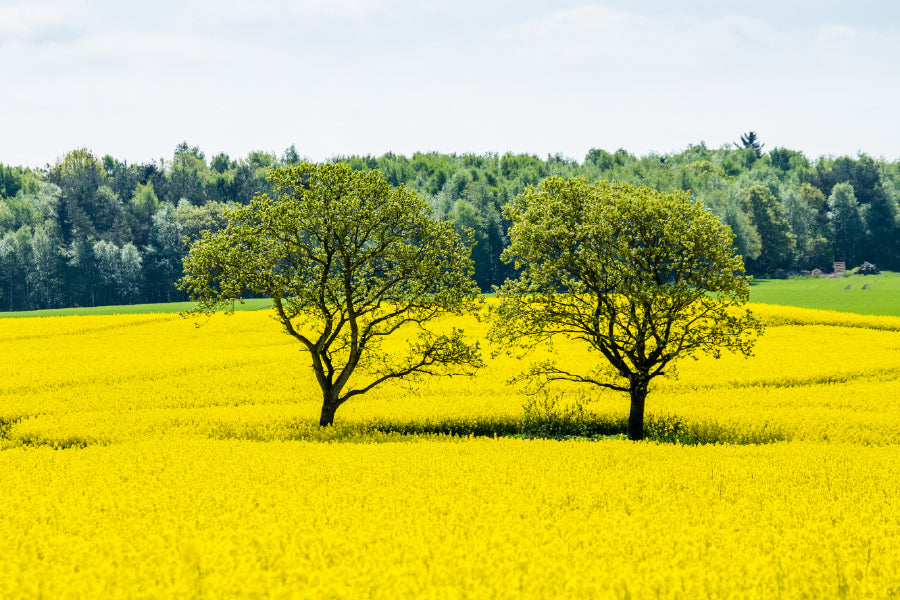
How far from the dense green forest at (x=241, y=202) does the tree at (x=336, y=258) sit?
203 feet

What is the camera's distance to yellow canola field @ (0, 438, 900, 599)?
745 centimetres

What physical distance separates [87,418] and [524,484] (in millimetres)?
18134

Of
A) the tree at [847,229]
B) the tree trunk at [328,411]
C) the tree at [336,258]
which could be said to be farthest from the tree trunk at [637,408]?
the tree at [847,229]

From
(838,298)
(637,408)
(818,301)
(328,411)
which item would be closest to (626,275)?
(637,408)

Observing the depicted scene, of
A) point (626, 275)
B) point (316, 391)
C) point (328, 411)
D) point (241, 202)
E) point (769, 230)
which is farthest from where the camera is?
point (241, 202)

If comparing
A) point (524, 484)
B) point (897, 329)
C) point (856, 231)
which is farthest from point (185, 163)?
point (524, 484)

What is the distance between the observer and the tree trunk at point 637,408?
2267 centimetres

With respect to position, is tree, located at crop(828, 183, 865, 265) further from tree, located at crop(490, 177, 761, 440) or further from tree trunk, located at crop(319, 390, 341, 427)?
tree trunk, located at crop(319, 390, 341, 427)

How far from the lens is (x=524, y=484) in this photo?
1297 cm

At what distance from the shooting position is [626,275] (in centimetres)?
Answer: 2262

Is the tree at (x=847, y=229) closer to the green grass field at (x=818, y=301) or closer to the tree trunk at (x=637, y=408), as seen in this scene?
the green grass field at (x=818, y=301)

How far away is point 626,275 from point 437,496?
1320 centimetres

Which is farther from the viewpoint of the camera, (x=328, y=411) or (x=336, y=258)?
(x=336, y=258)

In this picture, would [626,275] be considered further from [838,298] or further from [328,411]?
[838,298]
